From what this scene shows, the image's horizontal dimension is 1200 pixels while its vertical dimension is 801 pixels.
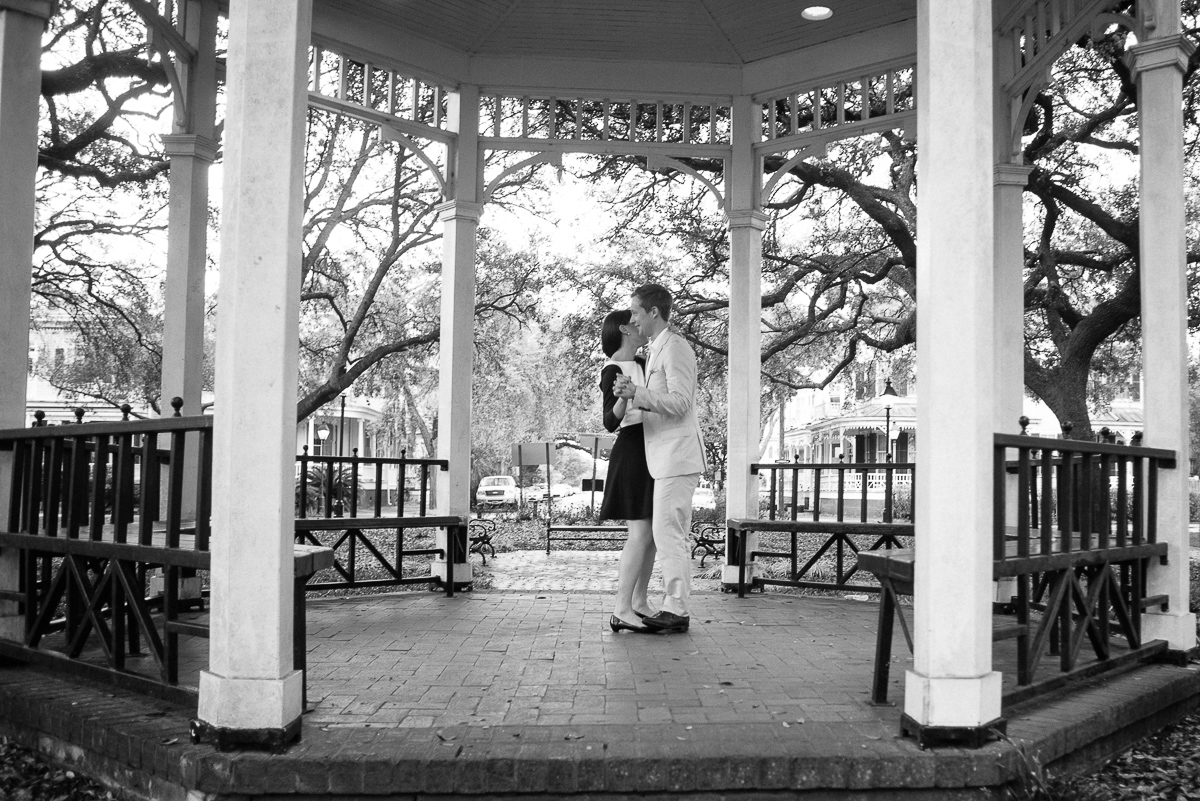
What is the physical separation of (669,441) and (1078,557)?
2194 millimetres

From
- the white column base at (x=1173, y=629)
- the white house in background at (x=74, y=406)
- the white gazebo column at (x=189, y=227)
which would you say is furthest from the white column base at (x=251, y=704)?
the white column base at (x=1173, y=629)

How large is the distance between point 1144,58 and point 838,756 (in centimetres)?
408

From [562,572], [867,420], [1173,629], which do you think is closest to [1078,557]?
[1173,629]

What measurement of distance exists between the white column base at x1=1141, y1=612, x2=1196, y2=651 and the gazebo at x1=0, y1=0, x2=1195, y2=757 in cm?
1

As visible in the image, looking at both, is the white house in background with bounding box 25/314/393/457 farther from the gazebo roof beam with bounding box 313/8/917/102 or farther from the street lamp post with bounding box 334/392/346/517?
the gazebo roof beam with bounding box 313/8/917/102

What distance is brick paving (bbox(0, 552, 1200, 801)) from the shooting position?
3264 millimetres

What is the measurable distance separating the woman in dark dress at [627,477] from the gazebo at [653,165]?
1960 mm

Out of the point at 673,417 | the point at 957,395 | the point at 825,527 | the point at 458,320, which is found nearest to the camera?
the point at 957,395

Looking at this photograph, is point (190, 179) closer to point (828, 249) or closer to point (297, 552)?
point (297, 552)

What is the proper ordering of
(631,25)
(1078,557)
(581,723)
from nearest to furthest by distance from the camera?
(581,723)
(1078,557)
(631,25)

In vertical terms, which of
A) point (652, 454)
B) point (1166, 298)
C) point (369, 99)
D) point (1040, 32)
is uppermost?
point (1040, 32)

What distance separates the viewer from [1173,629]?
5047 millimetres

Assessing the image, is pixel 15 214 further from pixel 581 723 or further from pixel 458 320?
pixel 581 723

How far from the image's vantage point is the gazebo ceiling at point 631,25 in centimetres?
683
